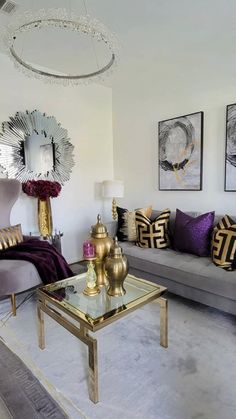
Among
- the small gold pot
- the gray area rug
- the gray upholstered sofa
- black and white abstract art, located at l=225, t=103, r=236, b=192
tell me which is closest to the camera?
the gray area rug

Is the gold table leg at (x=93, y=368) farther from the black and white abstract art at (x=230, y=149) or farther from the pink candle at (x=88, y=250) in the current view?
the black and white abstract art at (x=230, y=149)

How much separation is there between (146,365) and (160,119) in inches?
108

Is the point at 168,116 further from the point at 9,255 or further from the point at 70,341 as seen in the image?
the point at 70,341

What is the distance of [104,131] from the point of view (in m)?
3.76

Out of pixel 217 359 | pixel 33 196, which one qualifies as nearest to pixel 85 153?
pixel 33 196

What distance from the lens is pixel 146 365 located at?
4.99ft

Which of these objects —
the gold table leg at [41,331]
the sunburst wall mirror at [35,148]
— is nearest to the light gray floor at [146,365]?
the gold table leg at [41,331]

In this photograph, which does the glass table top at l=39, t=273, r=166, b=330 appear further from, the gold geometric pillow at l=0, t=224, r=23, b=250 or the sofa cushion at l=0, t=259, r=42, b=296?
the gold geometric pillow at l=0, t=224, r=23, b=250

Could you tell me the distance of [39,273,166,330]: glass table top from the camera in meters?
1.45

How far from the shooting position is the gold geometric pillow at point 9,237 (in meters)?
2.39

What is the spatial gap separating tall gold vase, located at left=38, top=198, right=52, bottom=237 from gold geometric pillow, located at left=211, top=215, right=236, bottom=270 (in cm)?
179

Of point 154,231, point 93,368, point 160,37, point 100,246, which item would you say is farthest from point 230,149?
point 93,368

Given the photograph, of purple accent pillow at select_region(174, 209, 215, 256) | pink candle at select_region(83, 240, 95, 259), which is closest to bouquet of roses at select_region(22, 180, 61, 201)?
pink candle at select_region(83, 240, 95, 259)

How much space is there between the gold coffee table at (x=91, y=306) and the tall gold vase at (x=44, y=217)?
1.11 meters
